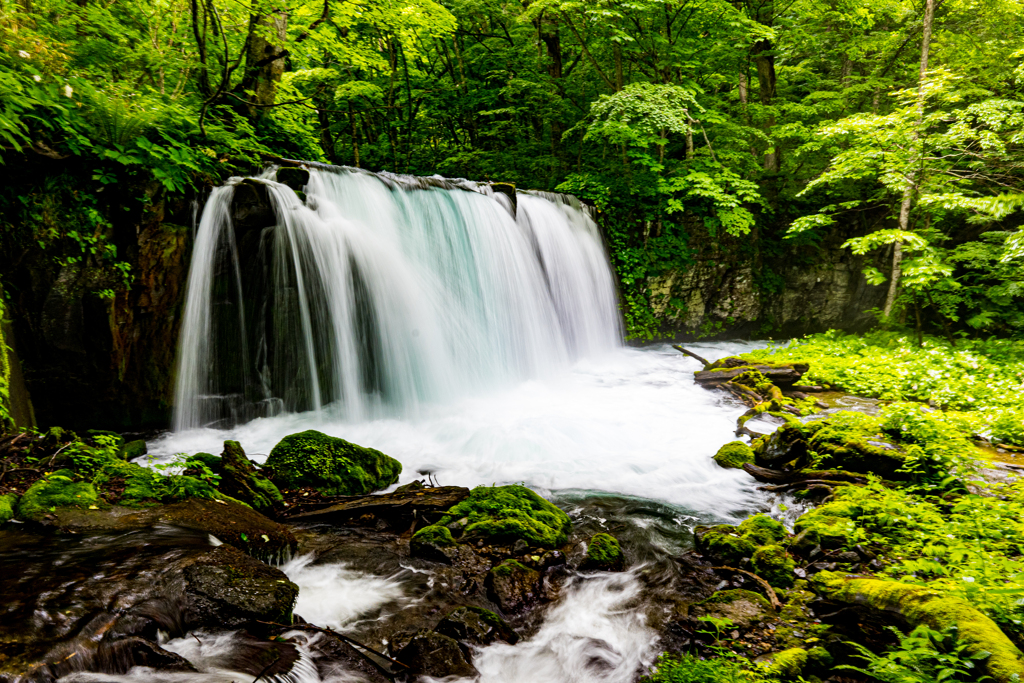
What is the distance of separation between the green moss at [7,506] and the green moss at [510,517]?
260 cm

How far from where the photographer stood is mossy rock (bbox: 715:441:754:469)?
538 cm

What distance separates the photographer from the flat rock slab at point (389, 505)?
4148 millimetres

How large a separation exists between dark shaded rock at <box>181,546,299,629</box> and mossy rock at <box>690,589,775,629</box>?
2387mm

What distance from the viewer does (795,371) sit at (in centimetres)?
865

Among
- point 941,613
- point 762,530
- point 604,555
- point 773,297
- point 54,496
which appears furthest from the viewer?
point 773,297

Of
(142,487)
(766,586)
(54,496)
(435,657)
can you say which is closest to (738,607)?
(766,586)

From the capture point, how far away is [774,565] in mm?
3400

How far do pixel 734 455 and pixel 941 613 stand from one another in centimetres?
301

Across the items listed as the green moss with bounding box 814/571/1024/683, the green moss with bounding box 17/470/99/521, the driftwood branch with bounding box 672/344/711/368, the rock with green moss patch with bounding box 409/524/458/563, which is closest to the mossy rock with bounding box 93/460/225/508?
the green moss with bounding box 17/470/99/521

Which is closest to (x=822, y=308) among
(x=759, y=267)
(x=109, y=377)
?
(x=759, y=267)

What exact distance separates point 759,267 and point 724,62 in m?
5.79

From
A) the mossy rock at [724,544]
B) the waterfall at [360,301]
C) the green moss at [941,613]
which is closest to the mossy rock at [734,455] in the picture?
the mossy rock at [724,544]

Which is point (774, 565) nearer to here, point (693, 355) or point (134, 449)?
point (134, 449)

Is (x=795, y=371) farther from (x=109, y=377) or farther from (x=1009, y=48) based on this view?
(x=109, y=377)
